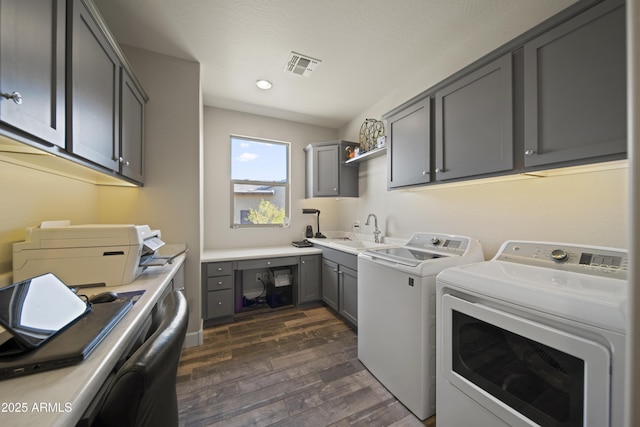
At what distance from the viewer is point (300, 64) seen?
220 centimetres

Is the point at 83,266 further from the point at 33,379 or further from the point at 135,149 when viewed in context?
the point at 135,149

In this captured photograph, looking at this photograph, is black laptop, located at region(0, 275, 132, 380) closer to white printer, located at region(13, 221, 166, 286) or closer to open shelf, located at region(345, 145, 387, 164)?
white printer, located at region(13, 221, 166, 286)

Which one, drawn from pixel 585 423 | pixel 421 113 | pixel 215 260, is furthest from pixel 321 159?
pixel 585 423

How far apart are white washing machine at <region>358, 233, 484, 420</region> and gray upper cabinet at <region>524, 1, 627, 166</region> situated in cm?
81

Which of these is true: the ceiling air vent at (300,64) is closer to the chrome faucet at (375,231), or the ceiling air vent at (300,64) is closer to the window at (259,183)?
the window at (259,183)

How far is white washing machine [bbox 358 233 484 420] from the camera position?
138 cm

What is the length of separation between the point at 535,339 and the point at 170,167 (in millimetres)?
2780

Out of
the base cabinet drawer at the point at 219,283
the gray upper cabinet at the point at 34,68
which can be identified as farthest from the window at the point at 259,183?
the gray upper cabinet at the point at 34,68

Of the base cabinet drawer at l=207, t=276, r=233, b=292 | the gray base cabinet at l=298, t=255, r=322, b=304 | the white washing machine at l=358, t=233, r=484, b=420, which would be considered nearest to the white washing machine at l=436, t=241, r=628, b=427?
the white washing machine at l=358, t=233, r=484, b=420

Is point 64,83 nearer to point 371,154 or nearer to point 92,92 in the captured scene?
point 92,92

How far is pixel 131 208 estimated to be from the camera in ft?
6.64

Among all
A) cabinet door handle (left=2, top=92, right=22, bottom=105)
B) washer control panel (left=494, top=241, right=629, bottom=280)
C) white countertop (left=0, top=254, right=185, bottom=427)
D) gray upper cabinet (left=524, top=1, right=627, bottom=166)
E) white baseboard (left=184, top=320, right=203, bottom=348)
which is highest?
gray upper cabinet (left=524, top=1, right=627, bottom=166)

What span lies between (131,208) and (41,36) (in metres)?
1.47

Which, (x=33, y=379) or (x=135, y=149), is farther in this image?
(x=135, y=149)
